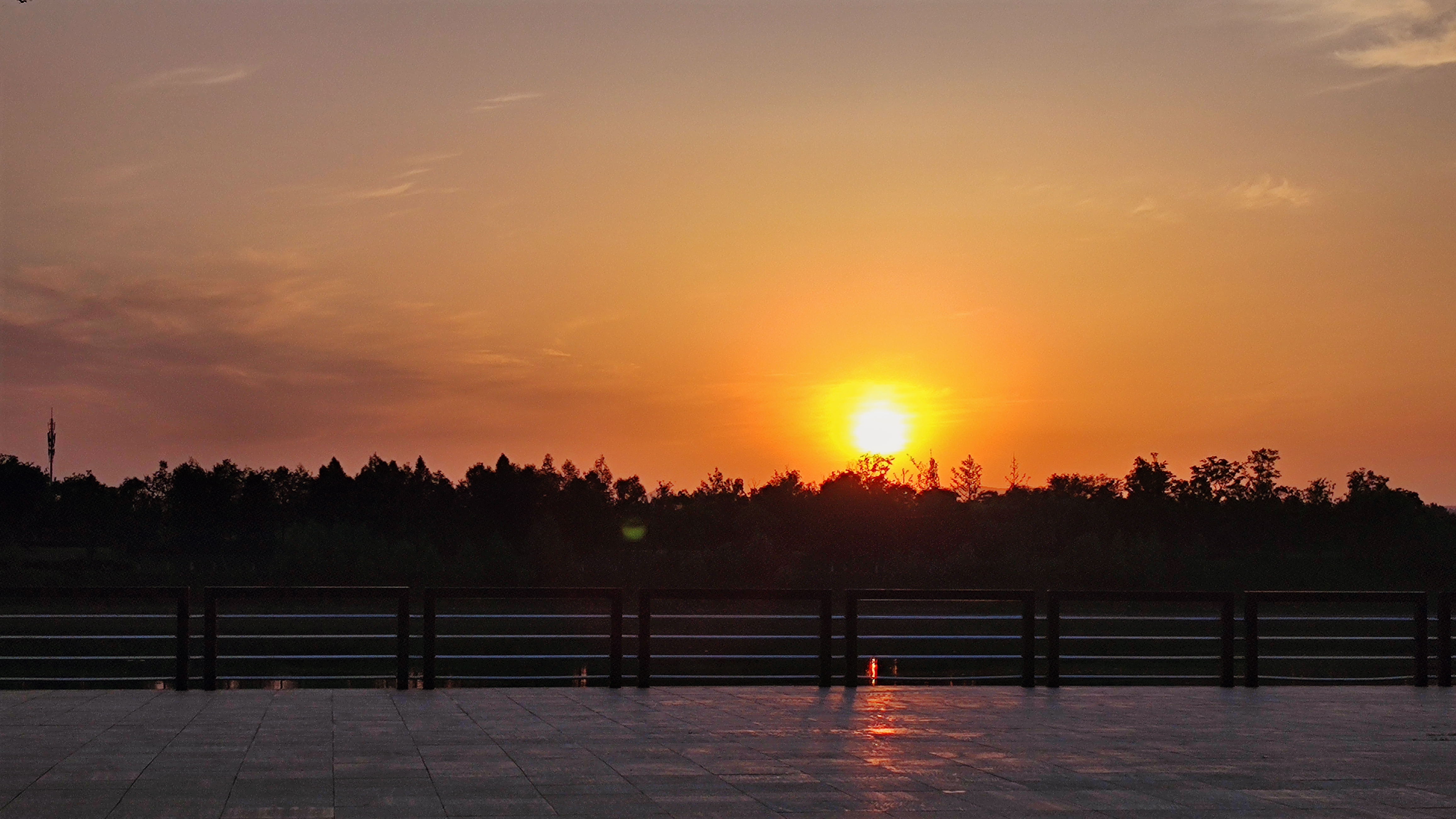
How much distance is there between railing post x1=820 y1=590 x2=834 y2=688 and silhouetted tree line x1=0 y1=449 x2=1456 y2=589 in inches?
1826

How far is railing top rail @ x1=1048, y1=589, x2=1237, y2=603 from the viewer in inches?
514

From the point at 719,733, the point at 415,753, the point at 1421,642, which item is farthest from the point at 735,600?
the point at 1421,642

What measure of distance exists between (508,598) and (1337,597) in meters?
7.82

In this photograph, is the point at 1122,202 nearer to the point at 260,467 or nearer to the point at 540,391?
the point at 540,391

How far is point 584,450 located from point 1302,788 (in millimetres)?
69740

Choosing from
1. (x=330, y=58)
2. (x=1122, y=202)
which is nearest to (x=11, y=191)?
(x=330, y=58)

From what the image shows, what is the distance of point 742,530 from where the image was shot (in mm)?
73000

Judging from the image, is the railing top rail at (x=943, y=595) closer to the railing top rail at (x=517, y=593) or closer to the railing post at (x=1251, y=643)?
the railing post at (x=1251, y=643)

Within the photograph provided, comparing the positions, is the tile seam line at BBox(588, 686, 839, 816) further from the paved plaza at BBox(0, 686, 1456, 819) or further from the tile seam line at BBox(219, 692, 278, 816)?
the tile seam line at BBox(219, 692, 278, 816)

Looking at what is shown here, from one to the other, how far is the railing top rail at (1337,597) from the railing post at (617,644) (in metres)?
5.70

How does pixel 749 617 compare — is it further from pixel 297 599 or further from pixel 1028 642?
pixel 297 599

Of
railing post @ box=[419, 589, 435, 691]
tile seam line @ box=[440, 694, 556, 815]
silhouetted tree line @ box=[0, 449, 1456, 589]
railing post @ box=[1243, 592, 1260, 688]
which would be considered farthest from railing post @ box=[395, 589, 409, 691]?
silhouetted tree line @ box=[0, 449, 1456, 589]

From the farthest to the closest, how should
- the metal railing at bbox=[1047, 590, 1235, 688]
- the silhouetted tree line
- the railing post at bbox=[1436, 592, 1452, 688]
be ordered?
the silhouetted tree line
the railing post at bbox=[1436, 592, 1452, 688]
the metal railing at bbox=[1047, 590, 1235, 688]

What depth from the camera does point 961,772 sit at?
25.1ft
